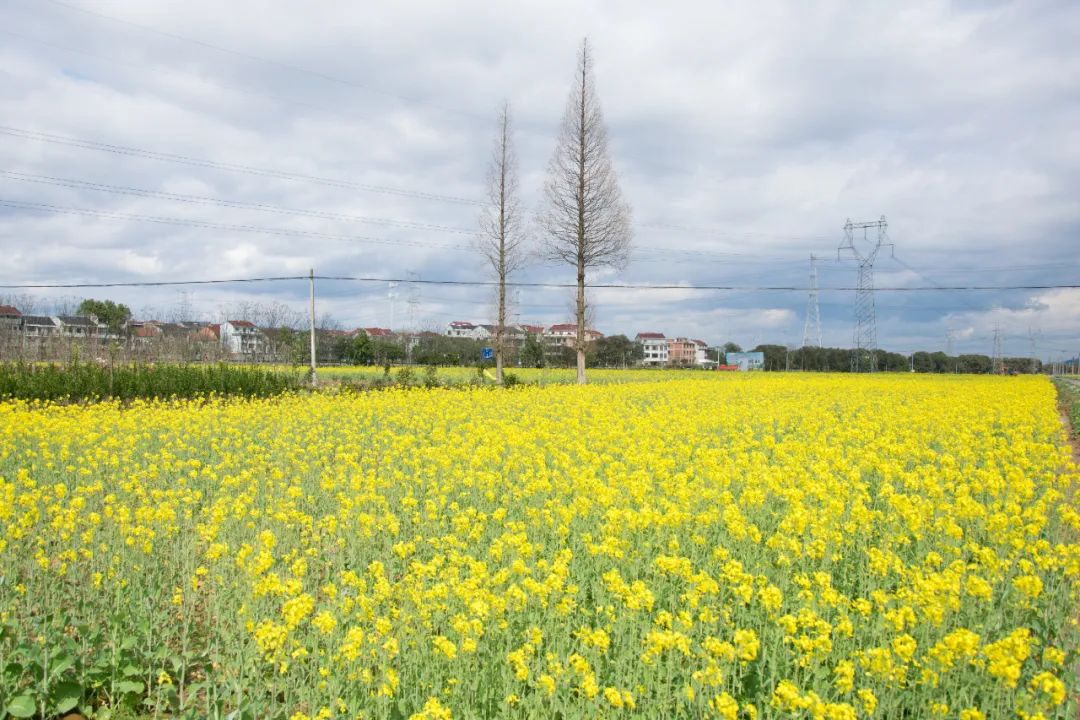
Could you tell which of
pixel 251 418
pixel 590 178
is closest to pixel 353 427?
pixel 251 418

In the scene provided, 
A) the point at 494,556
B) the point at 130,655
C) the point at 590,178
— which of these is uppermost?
the point at 590,178

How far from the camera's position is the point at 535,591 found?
4.26 metres

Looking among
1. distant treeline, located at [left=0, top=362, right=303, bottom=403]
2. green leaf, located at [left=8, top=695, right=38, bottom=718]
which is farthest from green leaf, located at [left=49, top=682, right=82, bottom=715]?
distant treeline, located at [left=0, top=362, right=303, bottom=403]

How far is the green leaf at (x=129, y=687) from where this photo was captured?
4.25 metres

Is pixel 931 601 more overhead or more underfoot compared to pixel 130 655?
more overhead

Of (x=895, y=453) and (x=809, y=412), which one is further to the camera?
(x=809, y=412)

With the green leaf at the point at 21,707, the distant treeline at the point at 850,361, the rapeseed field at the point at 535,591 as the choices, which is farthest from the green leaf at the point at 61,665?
the distant treeline at the point at 850,361

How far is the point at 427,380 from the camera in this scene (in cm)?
2998

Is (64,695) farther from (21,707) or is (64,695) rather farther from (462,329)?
(462,329)

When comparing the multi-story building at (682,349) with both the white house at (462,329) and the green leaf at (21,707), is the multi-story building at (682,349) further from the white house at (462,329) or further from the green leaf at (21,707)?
the green leaf at (21,707)

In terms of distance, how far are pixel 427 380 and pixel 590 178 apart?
15.1m

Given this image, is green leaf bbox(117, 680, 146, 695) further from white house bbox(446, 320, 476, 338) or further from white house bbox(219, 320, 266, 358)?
white house bbox(446, 320, 476, 338)

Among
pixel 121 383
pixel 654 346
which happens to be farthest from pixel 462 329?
pixel 121 383

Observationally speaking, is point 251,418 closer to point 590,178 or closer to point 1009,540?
point 1009,540
